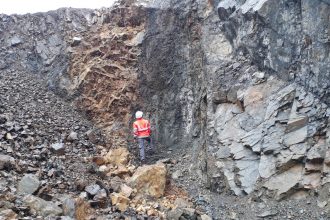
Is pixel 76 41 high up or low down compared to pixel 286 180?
up

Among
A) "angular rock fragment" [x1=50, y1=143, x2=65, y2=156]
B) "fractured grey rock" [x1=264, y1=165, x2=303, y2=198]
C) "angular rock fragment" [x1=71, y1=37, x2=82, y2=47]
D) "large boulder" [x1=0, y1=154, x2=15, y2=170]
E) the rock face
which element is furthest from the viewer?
"angular rock fragment" [x1=71, y1=37, x2=82, y2=47]

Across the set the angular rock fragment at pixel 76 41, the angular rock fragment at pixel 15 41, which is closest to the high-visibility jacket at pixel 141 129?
the angular rock fragment at pixel 76 41

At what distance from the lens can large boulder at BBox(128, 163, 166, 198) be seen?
32.4ft

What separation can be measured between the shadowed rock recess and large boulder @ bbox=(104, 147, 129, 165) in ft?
2.13

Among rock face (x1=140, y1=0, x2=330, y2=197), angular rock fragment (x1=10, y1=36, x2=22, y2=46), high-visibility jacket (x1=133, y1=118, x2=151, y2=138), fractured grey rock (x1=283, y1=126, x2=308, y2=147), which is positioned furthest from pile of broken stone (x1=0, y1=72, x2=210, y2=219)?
angular rock fragment (x1=10, y1=36, x2=22, y2=46)

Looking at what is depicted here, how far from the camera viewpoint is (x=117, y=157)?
37.3 feet

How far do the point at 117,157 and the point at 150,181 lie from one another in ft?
5.62

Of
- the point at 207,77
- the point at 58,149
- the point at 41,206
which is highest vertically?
the point at 207,77

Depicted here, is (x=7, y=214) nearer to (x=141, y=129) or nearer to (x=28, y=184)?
(x=28, y=184)

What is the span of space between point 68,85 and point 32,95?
3.99ft

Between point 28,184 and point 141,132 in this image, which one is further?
point 141,132

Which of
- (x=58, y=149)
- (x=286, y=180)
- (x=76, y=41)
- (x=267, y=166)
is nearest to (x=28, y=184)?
→ (x=58, y=149)

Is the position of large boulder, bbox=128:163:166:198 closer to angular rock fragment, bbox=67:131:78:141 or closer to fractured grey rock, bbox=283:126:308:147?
angular rock fragment, bbox=67:131:78:141

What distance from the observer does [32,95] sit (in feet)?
44.4
